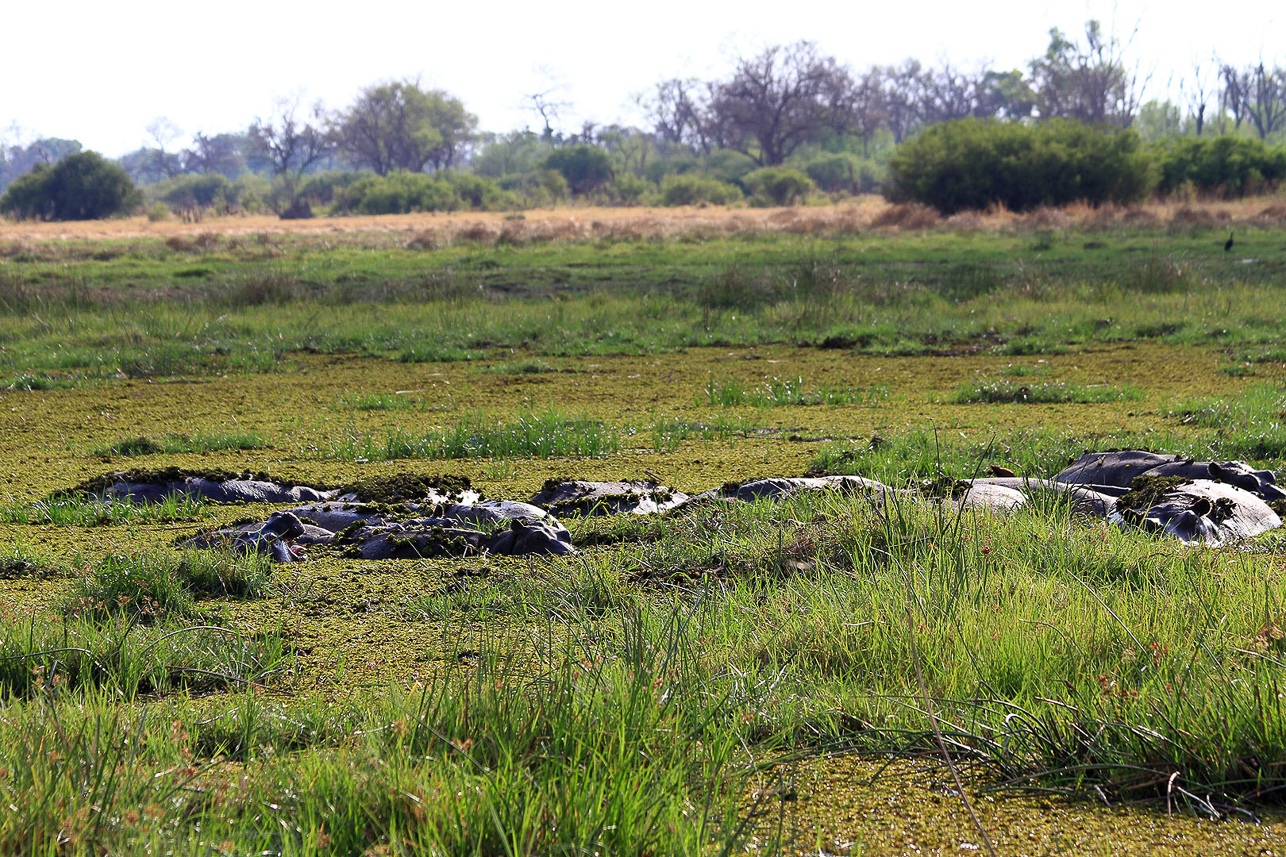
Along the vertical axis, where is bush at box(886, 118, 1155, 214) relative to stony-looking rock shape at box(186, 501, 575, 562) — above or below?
above

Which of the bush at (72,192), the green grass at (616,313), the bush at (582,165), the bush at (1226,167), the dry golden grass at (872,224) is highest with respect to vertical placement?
the bush at (582,165)

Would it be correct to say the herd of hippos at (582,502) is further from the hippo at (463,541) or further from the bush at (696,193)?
the bush at (696,193)

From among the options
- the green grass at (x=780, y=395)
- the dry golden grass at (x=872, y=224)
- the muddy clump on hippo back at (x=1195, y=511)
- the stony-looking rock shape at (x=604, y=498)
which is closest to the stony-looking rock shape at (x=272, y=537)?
the stony-looking rock shape at (x=604, y=498)

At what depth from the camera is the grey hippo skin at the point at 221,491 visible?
17.7 feet

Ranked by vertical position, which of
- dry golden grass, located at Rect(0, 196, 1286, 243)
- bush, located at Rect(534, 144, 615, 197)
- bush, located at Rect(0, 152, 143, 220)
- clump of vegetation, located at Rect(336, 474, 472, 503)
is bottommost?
clump of vegetation, located at Rect(336, 474, 472, 503)

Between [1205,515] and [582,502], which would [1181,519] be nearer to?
[1205,515]

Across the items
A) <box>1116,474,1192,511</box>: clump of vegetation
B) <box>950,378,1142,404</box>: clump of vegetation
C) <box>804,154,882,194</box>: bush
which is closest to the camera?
<box>1116,474,1192,511</box>: clump of vegetation

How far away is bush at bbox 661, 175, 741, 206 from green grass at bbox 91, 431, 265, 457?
1831 inches

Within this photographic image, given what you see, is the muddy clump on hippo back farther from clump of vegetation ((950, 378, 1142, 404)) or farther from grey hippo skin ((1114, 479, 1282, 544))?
clump of vegetation ((950, 378, 1142, 404))

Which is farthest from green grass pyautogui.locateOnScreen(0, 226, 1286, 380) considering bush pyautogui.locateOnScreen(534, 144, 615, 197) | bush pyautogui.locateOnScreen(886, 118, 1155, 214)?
bush pyautogui.locateOnScreen(534, 144, 615, 197)

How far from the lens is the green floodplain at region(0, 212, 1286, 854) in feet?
6.28

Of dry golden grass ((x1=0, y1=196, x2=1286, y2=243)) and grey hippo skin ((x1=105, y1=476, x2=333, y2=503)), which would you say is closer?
grey hippo skin ((x1=105, y1=476, x2=333, y2=503))

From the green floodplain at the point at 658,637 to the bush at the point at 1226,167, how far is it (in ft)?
93.3

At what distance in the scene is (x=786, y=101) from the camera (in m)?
72.1
